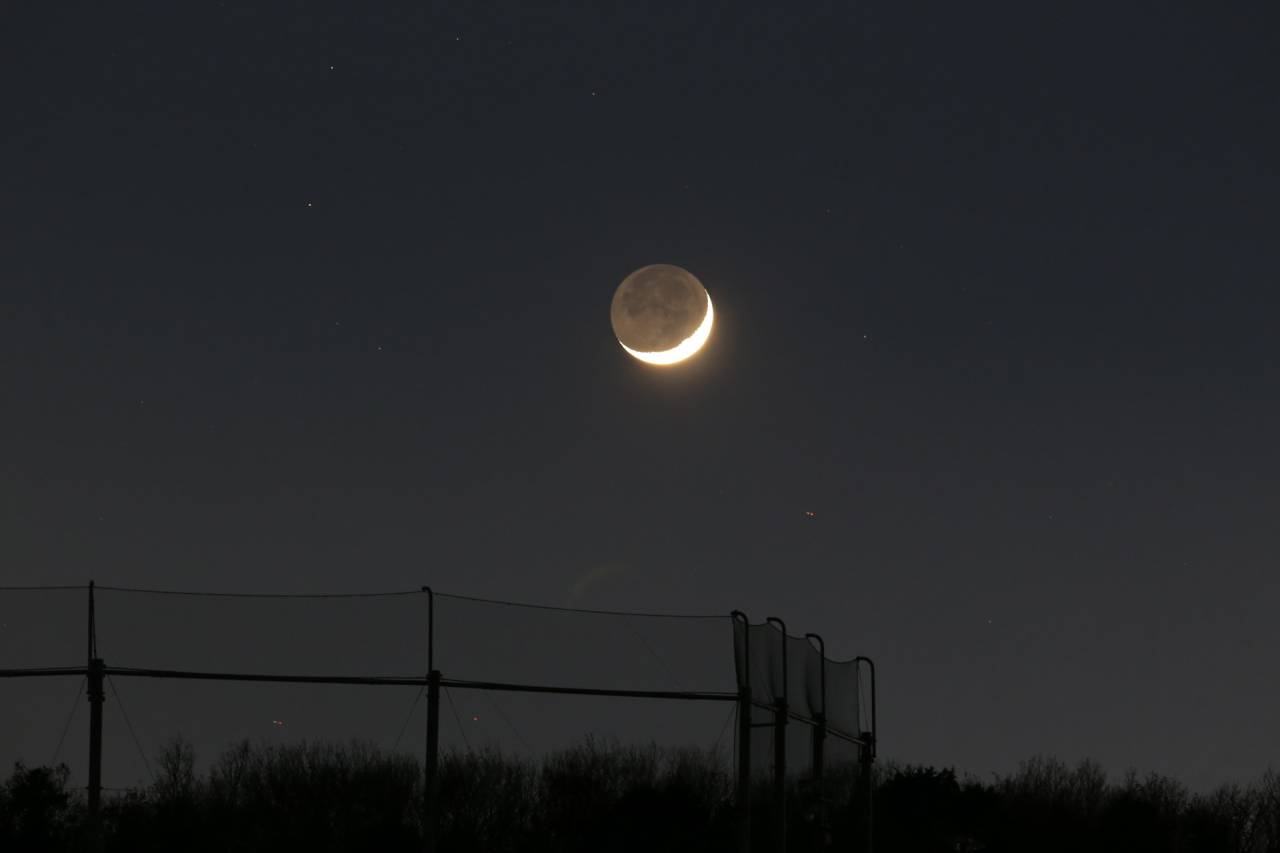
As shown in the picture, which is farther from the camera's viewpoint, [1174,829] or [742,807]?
[1174,829]

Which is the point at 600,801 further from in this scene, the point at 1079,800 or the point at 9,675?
the point at 9,675

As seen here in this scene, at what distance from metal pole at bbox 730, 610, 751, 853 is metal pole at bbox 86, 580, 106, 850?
5.76 m

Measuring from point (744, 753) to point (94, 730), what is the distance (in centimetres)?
592

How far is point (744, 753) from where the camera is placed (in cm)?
1623

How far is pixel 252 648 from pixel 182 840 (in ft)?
85.2

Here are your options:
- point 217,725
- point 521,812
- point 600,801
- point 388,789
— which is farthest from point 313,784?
point 217,725

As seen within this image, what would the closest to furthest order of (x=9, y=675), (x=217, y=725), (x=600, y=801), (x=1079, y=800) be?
1. (x=9, y=675)
2. (x=217, y=725)
3. (x=600, y=801)
4. (x=1079, y=800)

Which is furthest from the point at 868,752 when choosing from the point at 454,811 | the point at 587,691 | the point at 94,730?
the point at 454,811

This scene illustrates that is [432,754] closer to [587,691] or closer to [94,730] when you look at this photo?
[587,691]

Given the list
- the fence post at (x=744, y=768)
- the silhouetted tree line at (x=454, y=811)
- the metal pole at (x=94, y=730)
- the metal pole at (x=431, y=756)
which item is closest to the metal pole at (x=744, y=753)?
the fence post at (x=744, y=768)

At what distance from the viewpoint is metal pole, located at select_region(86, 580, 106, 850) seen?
14.6 metres

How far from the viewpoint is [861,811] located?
813 inches

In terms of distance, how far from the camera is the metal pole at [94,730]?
14.6m

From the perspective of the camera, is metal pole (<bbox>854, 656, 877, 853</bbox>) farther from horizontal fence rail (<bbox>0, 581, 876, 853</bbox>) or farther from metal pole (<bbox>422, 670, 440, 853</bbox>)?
metal pole (<bbox>422, 670, 440, 853</bbox>)
